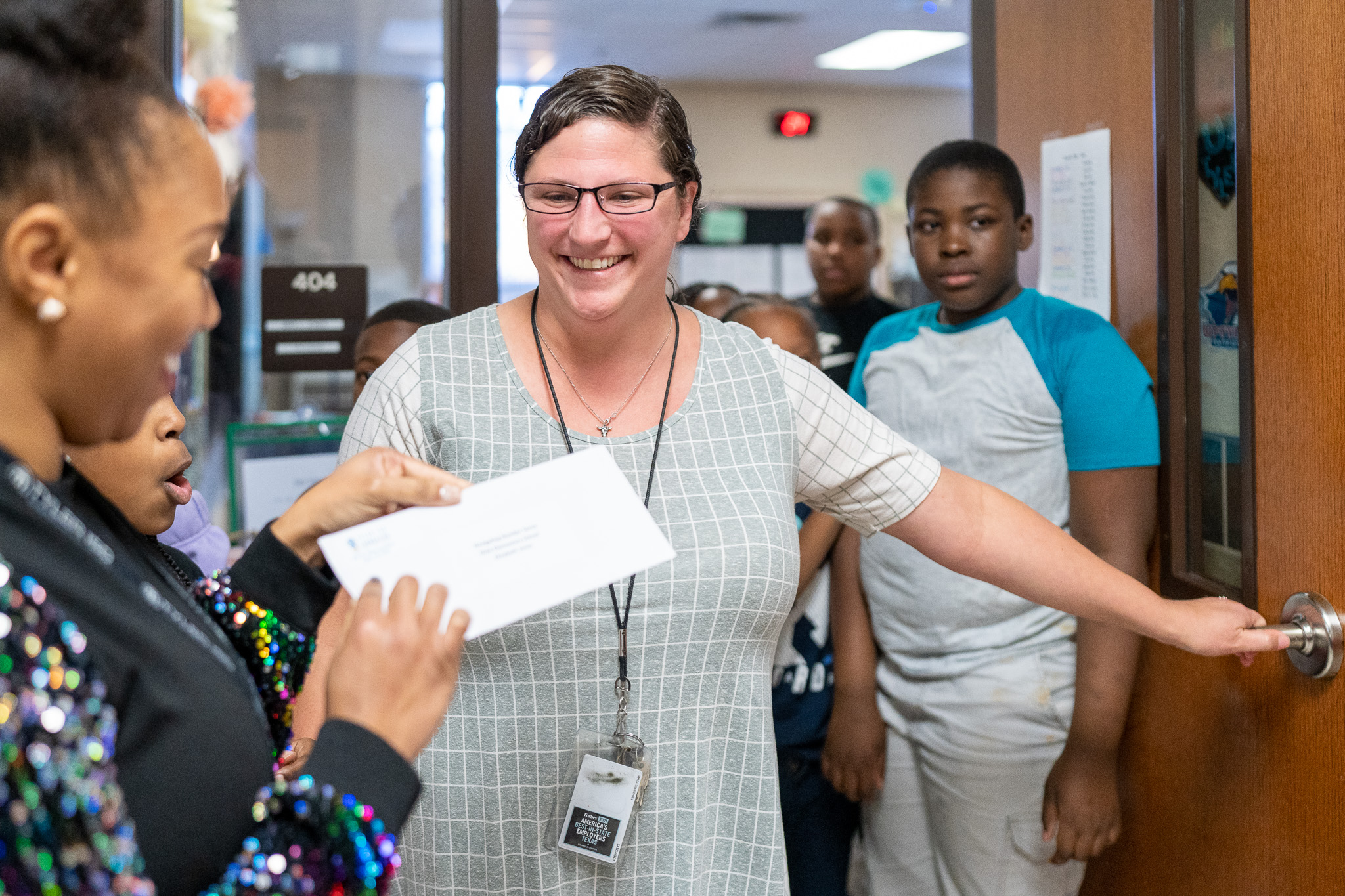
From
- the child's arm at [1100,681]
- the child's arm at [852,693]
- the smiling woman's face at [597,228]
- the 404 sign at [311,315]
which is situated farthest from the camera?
the 404 sign at [311,315]

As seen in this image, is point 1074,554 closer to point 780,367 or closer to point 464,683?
point 780,367

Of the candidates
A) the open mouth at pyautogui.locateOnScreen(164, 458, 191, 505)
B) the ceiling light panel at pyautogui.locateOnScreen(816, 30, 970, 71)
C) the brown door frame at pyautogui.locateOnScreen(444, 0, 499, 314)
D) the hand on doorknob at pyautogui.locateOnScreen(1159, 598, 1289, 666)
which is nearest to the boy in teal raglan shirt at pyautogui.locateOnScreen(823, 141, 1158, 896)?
the hand on doorknob at pyautogui.locateOnScreen(1159, 598, 1289, 666)

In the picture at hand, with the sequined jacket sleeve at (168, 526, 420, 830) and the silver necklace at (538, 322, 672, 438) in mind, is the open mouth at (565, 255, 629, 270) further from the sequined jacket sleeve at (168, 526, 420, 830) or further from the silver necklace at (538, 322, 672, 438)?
the sequined jacket sleeve at (168, 526, 420, 830)

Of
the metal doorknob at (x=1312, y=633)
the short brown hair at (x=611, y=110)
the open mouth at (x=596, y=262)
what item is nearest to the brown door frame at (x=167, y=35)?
the short brown hair at (x=611, y=110)

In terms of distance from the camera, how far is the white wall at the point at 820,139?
891 centimetres

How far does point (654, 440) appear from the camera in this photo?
1.33 metres

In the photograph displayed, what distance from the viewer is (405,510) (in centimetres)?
92

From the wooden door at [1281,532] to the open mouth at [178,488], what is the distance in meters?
1.27

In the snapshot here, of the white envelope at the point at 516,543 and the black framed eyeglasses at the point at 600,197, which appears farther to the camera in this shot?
the black framed eyeglasses at the point at 600,197

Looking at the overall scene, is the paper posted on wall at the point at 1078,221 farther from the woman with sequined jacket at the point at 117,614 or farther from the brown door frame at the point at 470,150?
the woman with sequined jacket at the point at 117,614

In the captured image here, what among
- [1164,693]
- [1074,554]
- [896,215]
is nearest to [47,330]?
[1074,554]

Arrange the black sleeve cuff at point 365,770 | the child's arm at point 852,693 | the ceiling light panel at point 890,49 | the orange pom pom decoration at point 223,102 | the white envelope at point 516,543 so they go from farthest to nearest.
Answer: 1. the ceiling light panel at point 890,49
2. the orange pom pom decoration at point 223,102
3. the child's arm at point 852,693
4. the white envelope at point 516,543
5. the black sleeve cuff at point 365,770

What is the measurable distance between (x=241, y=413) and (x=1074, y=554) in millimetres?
2110

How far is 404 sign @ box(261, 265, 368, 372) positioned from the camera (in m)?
2.42
